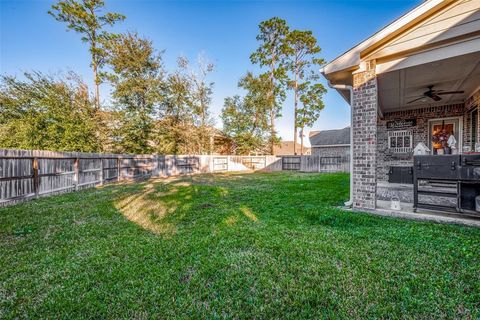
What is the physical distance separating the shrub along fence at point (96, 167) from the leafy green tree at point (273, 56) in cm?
549

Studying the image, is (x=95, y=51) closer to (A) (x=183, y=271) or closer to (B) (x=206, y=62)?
(B) (x=206, y=62)

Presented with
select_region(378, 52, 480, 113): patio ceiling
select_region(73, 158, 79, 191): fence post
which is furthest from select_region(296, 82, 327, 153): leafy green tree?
select_region(73, 158, 79, 191): fence post

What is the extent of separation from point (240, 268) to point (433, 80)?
5655 millimetres

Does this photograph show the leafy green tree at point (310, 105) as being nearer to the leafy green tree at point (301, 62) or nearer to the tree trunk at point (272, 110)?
the leafy green tree at point (301, 62)

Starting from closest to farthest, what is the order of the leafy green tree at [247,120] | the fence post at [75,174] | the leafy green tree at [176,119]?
the fence post at [75,174] → the leafy green tree at [176,119] → the leafy green tree at [247,120]

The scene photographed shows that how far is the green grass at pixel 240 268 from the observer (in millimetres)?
1549

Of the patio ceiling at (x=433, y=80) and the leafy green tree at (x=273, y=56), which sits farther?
the leafy green tree at (x=273, y=56)

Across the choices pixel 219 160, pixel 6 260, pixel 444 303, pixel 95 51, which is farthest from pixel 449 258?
pixel 95 51

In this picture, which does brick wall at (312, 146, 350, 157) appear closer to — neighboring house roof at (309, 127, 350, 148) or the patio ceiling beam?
neighboring house roof at (309, 127, 350, 148)

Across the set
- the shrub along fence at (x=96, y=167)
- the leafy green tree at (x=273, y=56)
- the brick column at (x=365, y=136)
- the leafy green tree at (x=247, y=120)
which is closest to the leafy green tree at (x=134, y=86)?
the shrub along fence at (x=96, y=167)

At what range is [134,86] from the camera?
48.3 ft

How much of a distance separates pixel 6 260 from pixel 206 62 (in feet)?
58.3

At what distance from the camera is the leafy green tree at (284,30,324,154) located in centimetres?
1709

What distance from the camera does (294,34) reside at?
17.0 metres
